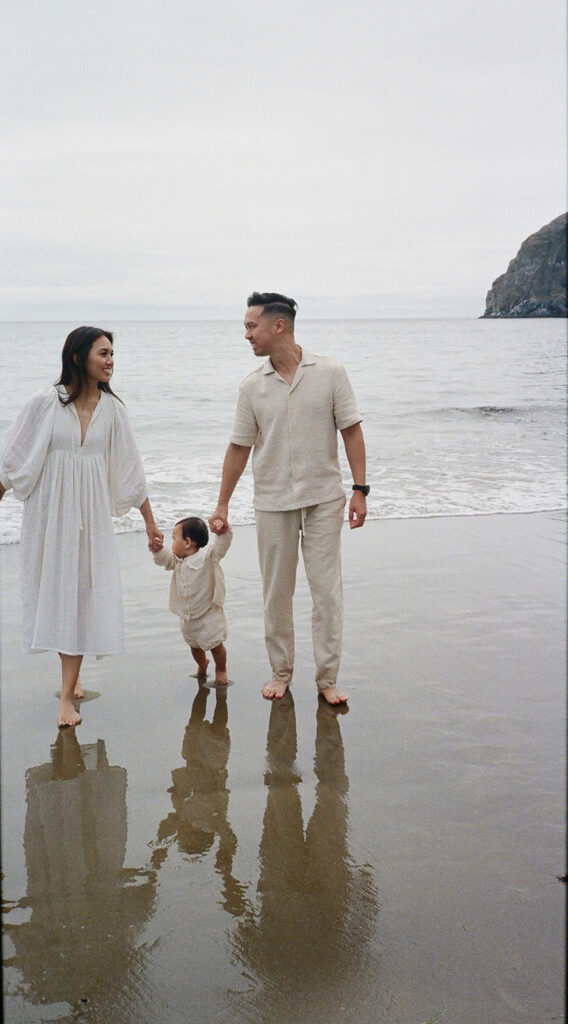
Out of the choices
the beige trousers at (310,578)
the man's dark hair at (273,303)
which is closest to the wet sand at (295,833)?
the beige trousers at (310,578)

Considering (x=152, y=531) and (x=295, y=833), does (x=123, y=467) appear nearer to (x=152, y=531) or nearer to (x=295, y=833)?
(x=152, y=531)

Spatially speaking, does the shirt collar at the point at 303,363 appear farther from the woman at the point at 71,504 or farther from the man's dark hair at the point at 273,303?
the woman at the point at 71,504

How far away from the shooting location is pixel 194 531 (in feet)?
16.0

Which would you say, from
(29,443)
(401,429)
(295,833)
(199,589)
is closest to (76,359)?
(29,443)

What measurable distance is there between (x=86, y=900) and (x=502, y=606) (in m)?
3.96

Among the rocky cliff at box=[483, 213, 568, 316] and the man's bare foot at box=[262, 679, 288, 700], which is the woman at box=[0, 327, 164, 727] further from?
the rocky cliff at box=[483, 213, 568, 316]

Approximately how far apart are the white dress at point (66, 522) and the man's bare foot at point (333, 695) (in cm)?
110

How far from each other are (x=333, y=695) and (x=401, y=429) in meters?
13.6

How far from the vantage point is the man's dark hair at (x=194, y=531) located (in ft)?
16.0

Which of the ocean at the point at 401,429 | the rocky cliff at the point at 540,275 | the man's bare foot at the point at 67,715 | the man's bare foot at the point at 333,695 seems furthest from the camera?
the rocky cliff at the point at 540,275

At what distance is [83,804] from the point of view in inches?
141

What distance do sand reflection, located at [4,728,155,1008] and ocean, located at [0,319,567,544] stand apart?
4949 mm

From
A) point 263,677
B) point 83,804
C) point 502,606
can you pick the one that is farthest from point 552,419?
point 83,804

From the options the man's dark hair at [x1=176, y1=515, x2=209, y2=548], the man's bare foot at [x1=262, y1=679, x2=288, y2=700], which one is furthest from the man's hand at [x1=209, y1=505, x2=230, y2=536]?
the man's bare foot at [x1=262, y1=679, x2=288, y2=700]
